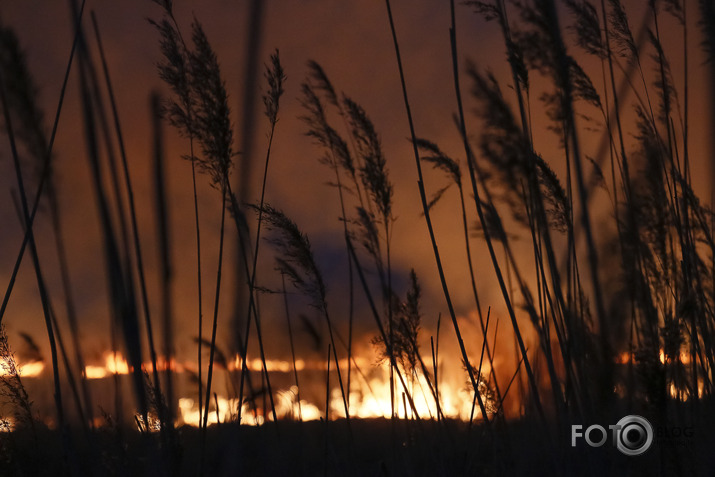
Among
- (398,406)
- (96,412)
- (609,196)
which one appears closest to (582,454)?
(398,406)

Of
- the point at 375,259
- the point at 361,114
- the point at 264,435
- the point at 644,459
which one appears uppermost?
the point at 361,114

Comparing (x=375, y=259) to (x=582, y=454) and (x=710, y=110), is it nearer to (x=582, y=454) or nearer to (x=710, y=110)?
(x=582, y=454)

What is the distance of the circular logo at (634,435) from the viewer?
5.99 feet

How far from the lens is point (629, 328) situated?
2.29 meters

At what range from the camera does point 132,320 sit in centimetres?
169

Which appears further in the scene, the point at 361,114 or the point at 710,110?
the point at 361,114

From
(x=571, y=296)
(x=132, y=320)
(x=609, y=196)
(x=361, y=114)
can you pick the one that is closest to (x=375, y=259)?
(x=361, y=114)

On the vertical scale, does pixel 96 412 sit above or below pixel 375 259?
below

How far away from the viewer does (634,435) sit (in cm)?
191

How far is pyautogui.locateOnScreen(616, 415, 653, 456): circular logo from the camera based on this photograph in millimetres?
1826

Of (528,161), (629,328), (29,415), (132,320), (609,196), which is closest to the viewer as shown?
(132,320)

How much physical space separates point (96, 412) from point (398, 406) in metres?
1.16

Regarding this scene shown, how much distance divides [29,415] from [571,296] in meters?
1.90

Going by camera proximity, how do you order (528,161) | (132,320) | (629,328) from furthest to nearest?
(629,328) → (528,161) → (132,320)
